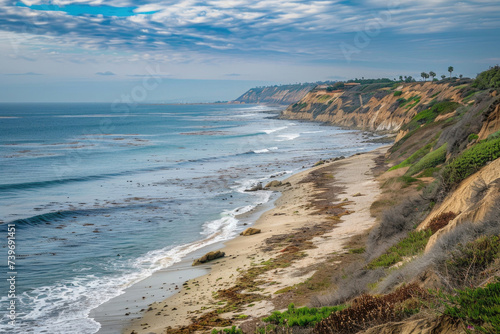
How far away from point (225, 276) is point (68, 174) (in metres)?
A: 33.1

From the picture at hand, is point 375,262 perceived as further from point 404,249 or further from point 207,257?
point 207,257

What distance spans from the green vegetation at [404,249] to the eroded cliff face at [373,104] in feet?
147

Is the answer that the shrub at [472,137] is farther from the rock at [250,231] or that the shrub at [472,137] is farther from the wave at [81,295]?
the wave at [81,295]

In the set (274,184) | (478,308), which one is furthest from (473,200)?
(274,184)

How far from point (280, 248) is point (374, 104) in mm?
92712

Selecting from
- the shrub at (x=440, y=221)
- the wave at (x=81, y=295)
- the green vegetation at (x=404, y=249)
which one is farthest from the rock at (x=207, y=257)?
the shrub at (x=440, y=221)

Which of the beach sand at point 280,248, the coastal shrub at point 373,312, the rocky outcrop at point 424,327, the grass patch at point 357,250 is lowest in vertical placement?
the beach sand at point 280,248

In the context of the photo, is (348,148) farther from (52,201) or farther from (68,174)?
(52,201)

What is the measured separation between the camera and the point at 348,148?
60719 millimetres

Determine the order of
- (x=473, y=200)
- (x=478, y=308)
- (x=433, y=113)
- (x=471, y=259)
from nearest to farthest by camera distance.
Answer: (x=478, y=308) < (x=471, y=259) < (x=473, y=200) < (x=433, y=113)

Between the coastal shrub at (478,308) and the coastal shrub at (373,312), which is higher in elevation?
the coastal shrub at (478,308)

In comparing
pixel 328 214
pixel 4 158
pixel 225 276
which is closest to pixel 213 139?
pixel 4 158

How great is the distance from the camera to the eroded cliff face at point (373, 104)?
73188 mm

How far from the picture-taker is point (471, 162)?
528 inches
